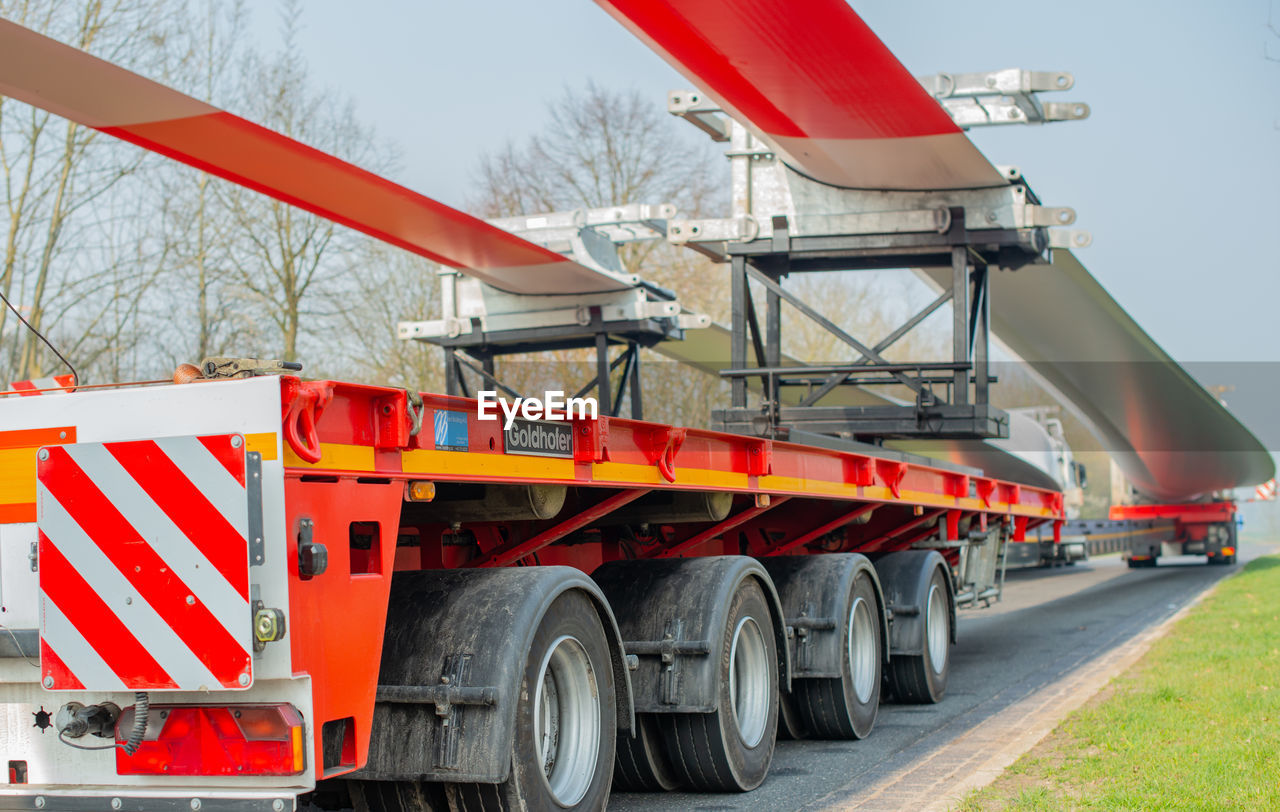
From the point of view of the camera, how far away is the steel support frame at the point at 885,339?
34.3ft

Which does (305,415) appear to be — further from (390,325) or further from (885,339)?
(390,325)

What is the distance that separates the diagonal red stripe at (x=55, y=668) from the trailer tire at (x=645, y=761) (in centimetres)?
302

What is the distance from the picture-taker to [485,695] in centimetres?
421

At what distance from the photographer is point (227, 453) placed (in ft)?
11.5

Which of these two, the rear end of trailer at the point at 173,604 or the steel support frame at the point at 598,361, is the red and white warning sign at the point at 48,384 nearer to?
the rear end of trailer at the point at 173,604

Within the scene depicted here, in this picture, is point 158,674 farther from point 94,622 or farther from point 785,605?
point 785,605

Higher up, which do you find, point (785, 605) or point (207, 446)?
point (207, 446)

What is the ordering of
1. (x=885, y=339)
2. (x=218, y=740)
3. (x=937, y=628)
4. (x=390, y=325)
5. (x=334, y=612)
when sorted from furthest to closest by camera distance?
(x=390, y=325), (x=885, y=339), (x=937, y=628), (x=334, y=612), (x=218, y=740)

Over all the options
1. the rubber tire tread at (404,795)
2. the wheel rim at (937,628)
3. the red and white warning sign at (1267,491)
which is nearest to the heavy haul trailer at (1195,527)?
the red and white warning sign at (1267,491)

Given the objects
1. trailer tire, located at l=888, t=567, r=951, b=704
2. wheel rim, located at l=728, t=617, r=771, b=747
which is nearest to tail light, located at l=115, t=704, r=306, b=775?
wheel rim, located at l=728, t=617, r=771, b=747

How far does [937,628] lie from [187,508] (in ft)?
24.4

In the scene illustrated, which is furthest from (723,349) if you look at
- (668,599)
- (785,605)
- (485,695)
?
(485,695)

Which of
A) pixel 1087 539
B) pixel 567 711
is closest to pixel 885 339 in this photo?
pixel 567 711

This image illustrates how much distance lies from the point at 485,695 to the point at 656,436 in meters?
1.85
